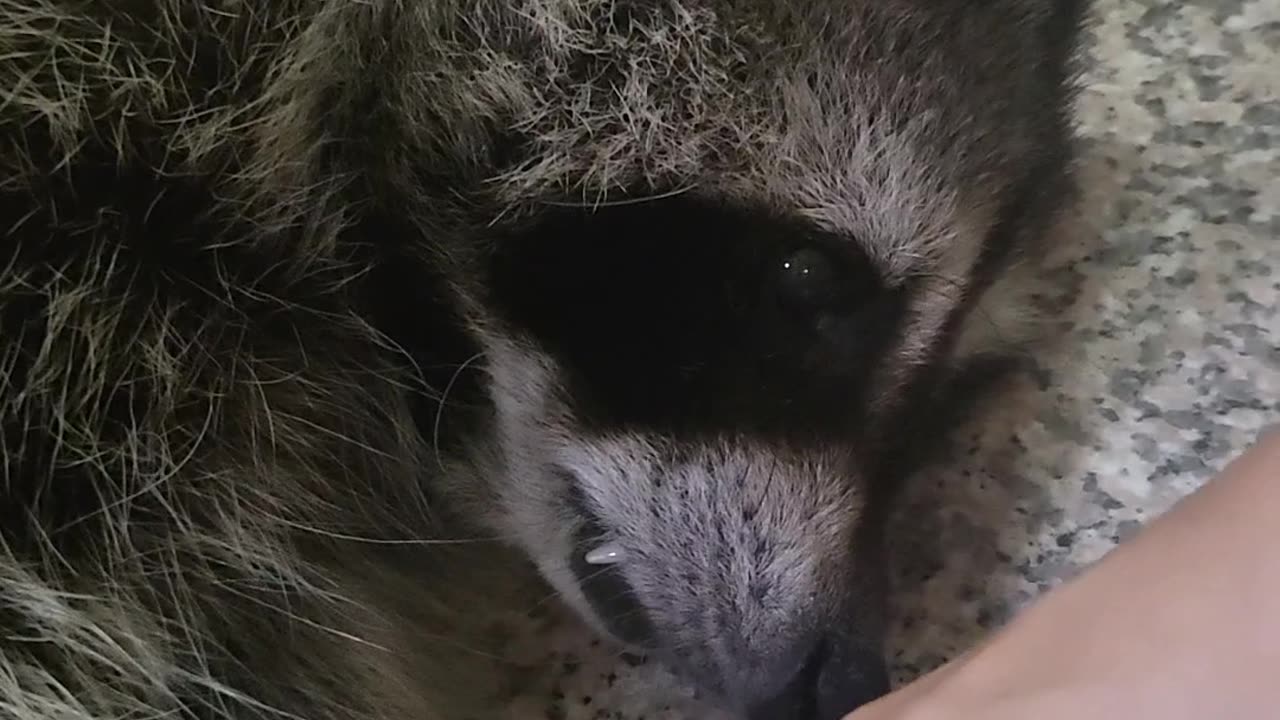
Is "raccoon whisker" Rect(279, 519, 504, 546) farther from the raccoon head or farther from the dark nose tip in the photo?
the dark nose tip

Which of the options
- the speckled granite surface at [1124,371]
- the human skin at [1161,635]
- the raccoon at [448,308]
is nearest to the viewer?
the human skin at [1161,635]

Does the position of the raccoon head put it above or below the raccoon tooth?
above

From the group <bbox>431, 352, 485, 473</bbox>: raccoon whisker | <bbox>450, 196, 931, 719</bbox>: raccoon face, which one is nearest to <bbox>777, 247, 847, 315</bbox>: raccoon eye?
<bbox>450, 196, 931, 719</bbox>: raccoon face

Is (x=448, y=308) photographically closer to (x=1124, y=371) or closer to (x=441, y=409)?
(x=441, y=409)

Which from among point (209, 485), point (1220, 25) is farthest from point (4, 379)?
point (1220, 25)

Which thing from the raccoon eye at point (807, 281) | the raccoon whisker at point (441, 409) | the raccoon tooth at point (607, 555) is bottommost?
the raccoon tooth at point (607, 555)

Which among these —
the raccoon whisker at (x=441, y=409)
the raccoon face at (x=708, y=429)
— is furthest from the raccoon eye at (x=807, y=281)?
the raccoon whisker at (x=441, y=409)

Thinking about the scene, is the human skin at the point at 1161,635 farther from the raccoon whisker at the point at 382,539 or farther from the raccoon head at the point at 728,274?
the raccoon whisker at the point at 382,539

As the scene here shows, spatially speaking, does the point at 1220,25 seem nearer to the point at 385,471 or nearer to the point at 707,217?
the point at 707,217
